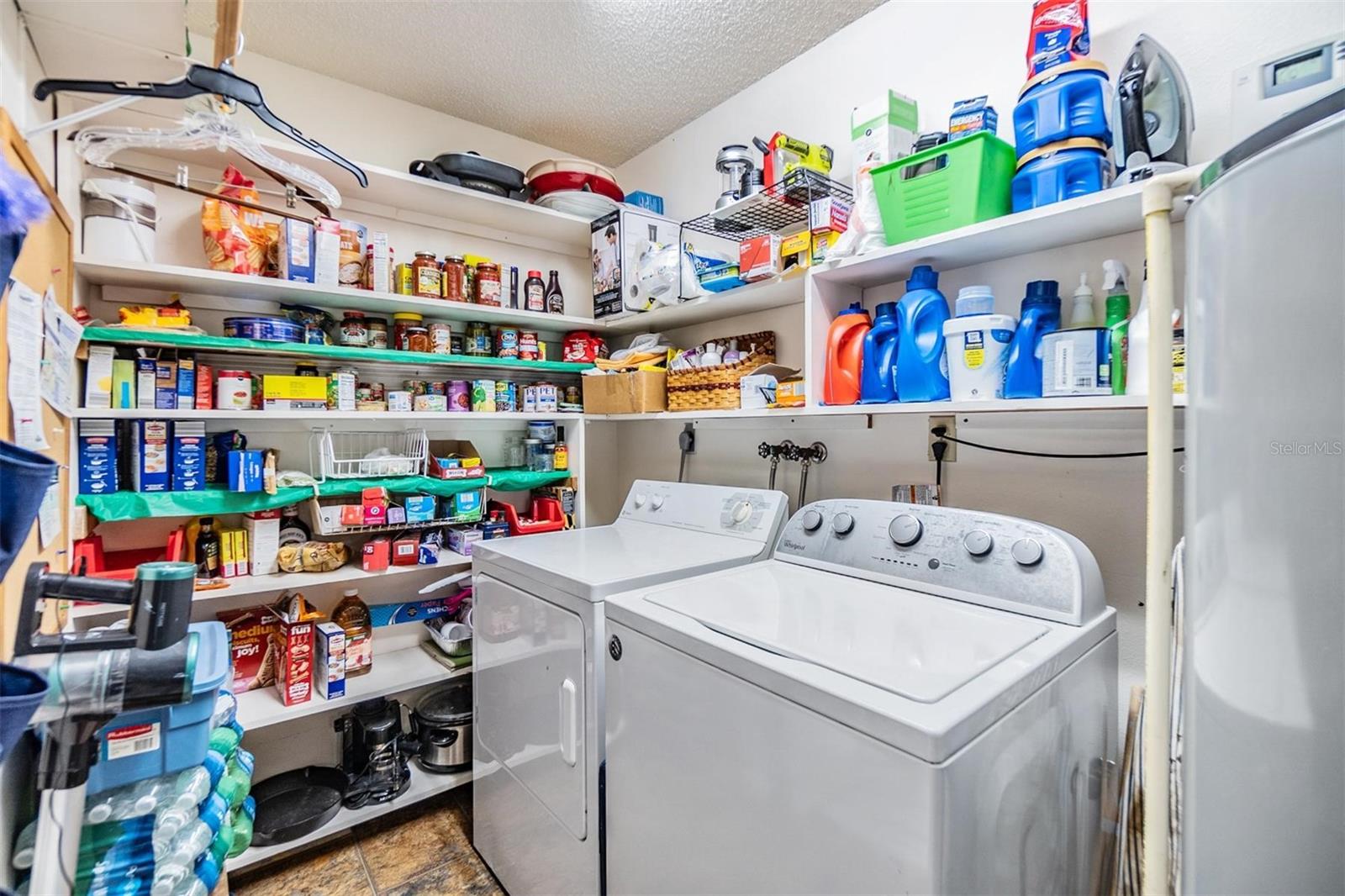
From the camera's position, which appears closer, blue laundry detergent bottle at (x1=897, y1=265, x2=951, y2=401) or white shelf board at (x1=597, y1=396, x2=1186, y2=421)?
white shelf board at (x1=597, y1=396, x2=1186, y2=421)

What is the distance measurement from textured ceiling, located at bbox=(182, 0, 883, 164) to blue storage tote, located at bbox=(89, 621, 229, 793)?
5.90ft

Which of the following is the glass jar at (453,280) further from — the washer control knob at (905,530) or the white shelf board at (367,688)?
the washer control knob at (905,530)

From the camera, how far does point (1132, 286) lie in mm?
1274

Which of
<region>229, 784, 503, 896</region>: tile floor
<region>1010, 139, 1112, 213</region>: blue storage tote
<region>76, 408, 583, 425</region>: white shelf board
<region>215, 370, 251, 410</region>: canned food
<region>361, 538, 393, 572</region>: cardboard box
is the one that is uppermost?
<region>1010, 139, 1112, 213</region>: blue storage tote

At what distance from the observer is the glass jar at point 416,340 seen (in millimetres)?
2164

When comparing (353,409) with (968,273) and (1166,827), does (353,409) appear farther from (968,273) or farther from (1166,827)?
(1166,827)

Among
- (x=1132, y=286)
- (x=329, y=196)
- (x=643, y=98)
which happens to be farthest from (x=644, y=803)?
(x=643, y=98)

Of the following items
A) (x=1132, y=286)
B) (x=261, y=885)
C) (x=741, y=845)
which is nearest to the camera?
(x=741, y=845)

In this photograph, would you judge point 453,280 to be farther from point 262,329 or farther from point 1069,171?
point 1069,171

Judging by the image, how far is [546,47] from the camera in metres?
1.98

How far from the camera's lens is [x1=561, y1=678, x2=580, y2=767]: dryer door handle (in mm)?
1313

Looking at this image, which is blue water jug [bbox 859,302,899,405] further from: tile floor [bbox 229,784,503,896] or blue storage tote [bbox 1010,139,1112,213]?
tile floor [bbox 229,784,503,896]

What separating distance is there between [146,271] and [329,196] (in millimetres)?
585

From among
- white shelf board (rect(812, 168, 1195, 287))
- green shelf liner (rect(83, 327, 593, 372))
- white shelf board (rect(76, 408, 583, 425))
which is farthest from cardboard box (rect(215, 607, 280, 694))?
white shelf board (rect(812, 168, 1195, 287))
